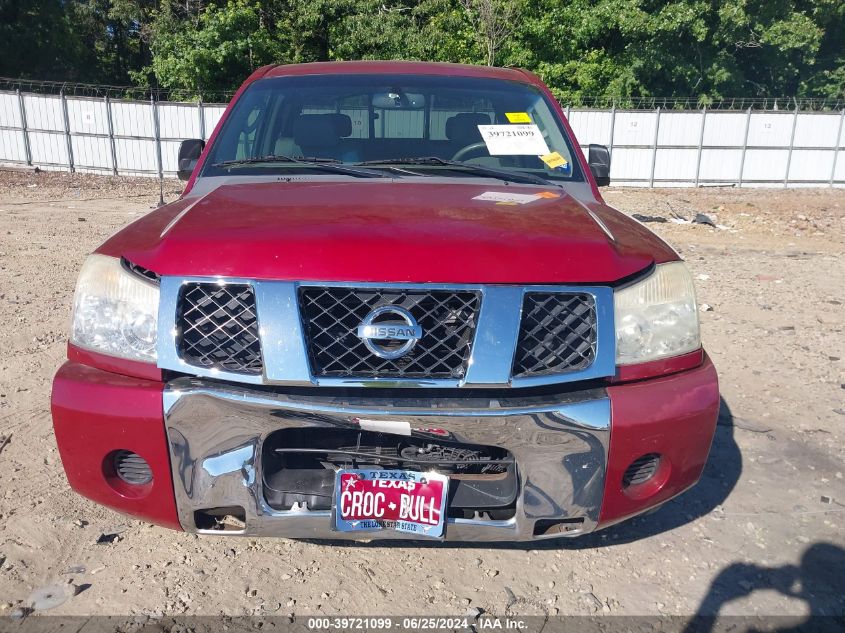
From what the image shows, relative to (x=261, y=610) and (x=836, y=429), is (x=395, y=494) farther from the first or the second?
(x=836, y=429)

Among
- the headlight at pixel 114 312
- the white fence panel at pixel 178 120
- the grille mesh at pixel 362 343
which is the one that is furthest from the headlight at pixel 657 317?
the white fence panel at pixel 178 120

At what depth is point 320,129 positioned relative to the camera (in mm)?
3295

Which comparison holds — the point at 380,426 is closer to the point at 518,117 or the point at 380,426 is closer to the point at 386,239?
the point at 386,239

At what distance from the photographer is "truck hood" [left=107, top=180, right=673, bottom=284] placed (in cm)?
201

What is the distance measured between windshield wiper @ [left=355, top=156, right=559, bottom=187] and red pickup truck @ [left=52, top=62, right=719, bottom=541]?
0.73 metres

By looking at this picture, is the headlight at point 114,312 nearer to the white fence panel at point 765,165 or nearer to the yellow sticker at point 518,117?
the yellow sticker at point 518,117

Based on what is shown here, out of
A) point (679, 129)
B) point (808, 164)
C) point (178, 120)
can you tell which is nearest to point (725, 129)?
point (679, 129)

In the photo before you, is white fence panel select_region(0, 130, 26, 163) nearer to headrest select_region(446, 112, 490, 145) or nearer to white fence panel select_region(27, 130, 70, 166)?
white fence panel select_region(27, 130, 70, 166)

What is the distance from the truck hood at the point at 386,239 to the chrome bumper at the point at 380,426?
13.5 inches

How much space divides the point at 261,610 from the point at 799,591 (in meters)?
1.83

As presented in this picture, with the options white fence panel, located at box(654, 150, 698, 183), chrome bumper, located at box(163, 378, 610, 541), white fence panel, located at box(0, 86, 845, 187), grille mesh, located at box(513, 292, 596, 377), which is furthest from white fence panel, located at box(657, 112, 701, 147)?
chrome bumper, located at box(163, 378, 610, 541)

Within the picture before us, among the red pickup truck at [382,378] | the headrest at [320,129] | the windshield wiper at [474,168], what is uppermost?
the headrest at [320,129]

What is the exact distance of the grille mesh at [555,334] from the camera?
2049mm

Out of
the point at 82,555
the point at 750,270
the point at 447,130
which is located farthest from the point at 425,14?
the point at 82,555
